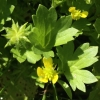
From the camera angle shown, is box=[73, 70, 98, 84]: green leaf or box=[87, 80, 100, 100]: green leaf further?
box=[87, 80, 100, 100]: green leaf

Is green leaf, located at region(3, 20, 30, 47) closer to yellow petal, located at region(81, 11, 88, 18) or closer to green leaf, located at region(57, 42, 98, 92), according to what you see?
green leaf, located at region(57, 42, 98, 92)

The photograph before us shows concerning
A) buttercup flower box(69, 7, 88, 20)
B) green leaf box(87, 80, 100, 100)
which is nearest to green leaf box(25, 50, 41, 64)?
buttercup flower box(69, 7, 88, 20)

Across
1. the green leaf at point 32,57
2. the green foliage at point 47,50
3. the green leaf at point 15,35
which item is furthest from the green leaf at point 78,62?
the green leaf at point 15,35

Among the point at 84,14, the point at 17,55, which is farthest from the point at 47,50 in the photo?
the point at 84,14

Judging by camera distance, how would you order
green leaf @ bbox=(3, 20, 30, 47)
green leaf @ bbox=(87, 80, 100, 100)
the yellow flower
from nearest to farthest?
green leaf @ bbox=(3, 20, 30, 47) < the yellow flower < green leaf @ bbox=(87, 80, 100, 100)

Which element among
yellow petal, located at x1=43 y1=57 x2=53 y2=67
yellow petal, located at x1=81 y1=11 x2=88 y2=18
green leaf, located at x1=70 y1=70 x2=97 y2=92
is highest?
yellow petal, located at x1=81 y1=11 x2=88 y2=18

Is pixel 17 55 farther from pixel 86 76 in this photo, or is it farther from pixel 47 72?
pixel 86 76

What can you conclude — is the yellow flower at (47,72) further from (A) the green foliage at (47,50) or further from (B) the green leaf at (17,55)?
(B) the green leaf at (17,55)
